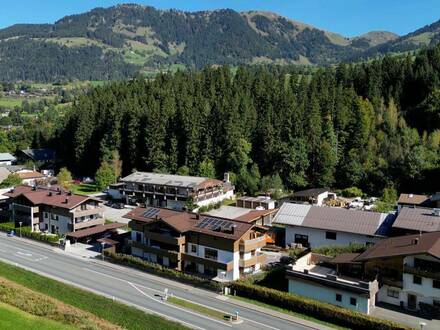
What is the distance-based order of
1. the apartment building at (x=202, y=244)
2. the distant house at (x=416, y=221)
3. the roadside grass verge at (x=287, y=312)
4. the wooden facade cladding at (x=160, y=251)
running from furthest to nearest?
1. the wooden facade cladding at (x=160, y=251)
2. the distant house at (x=416, y=221)
3. the apartment building at (x=202, y=244)
4. the roadside grass verge at (x=287, y=312)

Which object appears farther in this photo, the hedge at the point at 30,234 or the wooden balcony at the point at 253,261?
the hedge at the point at 30,234

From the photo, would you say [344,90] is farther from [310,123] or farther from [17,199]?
[17,199]

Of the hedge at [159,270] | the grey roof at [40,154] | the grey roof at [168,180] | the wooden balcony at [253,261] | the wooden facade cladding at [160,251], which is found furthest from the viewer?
the grey roof at [40,154]

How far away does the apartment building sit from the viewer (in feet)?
131

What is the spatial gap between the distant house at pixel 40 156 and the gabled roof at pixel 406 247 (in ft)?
273

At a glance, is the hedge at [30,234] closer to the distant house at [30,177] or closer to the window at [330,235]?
the distant house at [30,177]

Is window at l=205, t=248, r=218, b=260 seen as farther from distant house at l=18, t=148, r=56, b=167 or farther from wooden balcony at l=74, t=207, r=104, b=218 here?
distant house at l=18, t=148, r=56, b=167

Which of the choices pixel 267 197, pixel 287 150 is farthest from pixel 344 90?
pixel 267 197

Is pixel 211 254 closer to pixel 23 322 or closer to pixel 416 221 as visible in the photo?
pixel 23 322

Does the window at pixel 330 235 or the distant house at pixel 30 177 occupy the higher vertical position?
the distant house at pixel 30 177

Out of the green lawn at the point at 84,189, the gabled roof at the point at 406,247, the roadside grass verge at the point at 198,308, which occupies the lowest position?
the roadside grass verge at the point at 198,308

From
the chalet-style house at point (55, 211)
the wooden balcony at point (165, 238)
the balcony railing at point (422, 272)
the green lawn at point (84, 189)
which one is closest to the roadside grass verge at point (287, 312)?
the balcony railing at point (422, 272)

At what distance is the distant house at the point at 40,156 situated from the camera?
105 m

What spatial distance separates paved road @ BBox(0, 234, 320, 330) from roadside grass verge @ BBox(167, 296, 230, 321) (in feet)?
1.80
